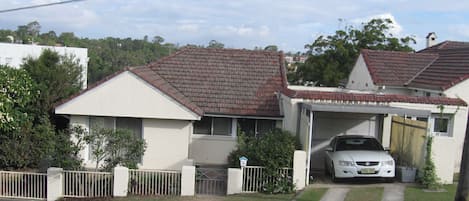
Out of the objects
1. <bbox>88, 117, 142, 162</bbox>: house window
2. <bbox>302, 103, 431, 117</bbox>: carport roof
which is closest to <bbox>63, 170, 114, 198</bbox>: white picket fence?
<bbox>88, 117, 142, 162</bbox>: house window

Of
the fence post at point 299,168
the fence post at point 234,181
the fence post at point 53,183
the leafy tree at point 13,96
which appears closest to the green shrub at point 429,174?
the fence post at point 299,168

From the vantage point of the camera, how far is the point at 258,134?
2053 centimetres

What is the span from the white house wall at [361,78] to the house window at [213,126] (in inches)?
336

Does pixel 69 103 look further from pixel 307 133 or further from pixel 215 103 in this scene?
pixel 307 133

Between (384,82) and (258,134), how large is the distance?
7.70 m

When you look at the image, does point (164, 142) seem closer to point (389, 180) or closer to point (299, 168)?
point (299, 168)

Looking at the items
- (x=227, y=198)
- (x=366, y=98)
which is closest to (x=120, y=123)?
(x=227, y=198)

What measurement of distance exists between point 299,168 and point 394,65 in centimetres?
1296

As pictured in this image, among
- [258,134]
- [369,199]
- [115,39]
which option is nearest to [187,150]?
[258,134]

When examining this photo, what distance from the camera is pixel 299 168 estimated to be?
1495cm

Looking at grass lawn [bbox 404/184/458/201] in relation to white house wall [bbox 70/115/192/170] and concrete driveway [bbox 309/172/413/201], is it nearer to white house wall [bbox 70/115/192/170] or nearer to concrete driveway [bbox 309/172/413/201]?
concrete driveway [bbox 309/172/413/201]

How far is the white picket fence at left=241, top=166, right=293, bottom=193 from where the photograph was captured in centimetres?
1502

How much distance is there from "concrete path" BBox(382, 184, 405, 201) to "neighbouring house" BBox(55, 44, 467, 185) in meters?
1.83

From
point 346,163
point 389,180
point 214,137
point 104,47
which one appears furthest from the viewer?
point 104,47
